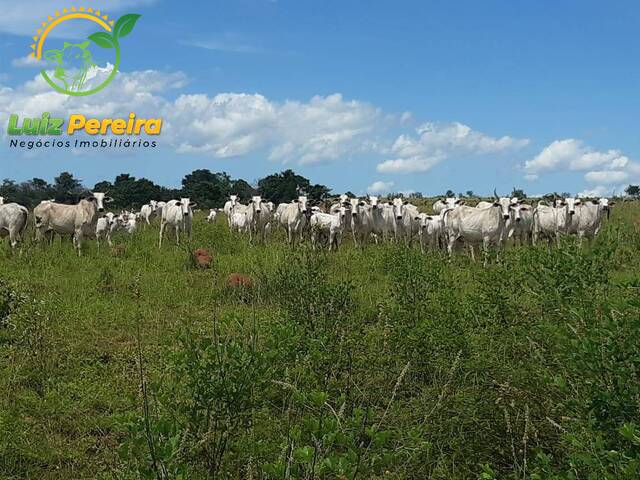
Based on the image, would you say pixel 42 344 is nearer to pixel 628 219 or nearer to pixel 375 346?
pixel 375 346

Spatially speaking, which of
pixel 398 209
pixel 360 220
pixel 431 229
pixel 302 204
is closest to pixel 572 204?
pixel 431 229

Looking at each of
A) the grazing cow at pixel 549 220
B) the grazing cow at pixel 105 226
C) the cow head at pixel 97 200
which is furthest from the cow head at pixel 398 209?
the grazing cow at pixel 105 226

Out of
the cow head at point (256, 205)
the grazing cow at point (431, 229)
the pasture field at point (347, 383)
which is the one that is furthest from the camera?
the cow head at point (256, 205)

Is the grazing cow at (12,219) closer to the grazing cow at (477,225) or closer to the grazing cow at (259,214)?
the grazing cow at (259,214)

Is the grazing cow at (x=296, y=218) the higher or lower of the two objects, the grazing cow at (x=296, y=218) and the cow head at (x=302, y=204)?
the lower

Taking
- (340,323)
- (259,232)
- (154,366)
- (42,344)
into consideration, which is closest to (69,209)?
(259,232)

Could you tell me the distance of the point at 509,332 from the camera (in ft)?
18.4

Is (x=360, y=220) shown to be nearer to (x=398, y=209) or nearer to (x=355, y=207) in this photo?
(x=355, y=207)

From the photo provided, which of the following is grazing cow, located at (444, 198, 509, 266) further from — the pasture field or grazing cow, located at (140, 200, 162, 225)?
grazing cow, located at (140, 200, 162, 225)

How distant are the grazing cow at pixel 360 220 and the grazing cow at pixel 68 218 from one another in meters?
7.38

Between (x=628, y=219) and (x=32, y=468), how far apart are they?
884 inches

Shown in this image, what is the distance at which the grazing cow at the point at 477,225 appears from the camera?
17.4 m

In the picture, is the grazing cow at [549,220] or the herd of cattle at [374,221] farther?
the grazing cow at [549,220]

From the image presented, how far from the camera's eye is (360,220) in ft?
66.6
